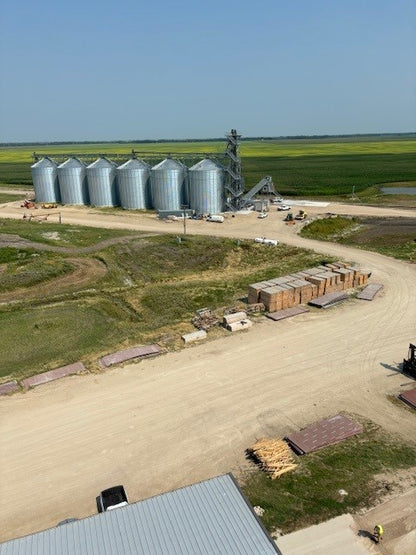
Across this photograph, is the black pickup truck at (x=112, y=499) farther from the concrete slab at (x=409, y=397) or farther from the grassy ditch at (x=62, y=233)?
the grassy ditch at (x=62, y=233)

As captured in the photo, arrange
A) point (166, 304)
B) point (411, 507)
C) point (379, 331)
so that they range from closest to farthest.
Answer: point (411, 507) → point (379, 331) → point (166, 304)

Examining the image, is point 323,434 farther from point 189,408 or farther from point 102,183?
point 102,183

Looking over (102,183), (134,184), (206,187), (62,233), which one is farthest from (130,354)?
(102,183)

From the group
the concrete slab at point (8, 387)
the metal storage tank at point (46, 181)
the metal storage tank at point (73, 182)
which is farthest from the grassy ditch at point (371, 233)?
the metal storage tank at point (46, 181)

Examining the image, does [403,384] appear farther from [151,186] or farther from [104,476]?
[151,186]

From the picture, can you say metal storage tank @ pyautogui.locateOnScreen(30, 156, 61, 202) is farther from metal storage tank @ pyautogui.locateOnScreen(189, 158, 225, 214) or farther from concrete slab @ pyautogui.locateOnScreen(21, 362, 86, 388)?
concrete slab @ pyautogui.locateOnScreen(21, 362, 86, 388)

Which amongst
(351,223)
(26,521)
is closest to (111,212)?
(351,223)
